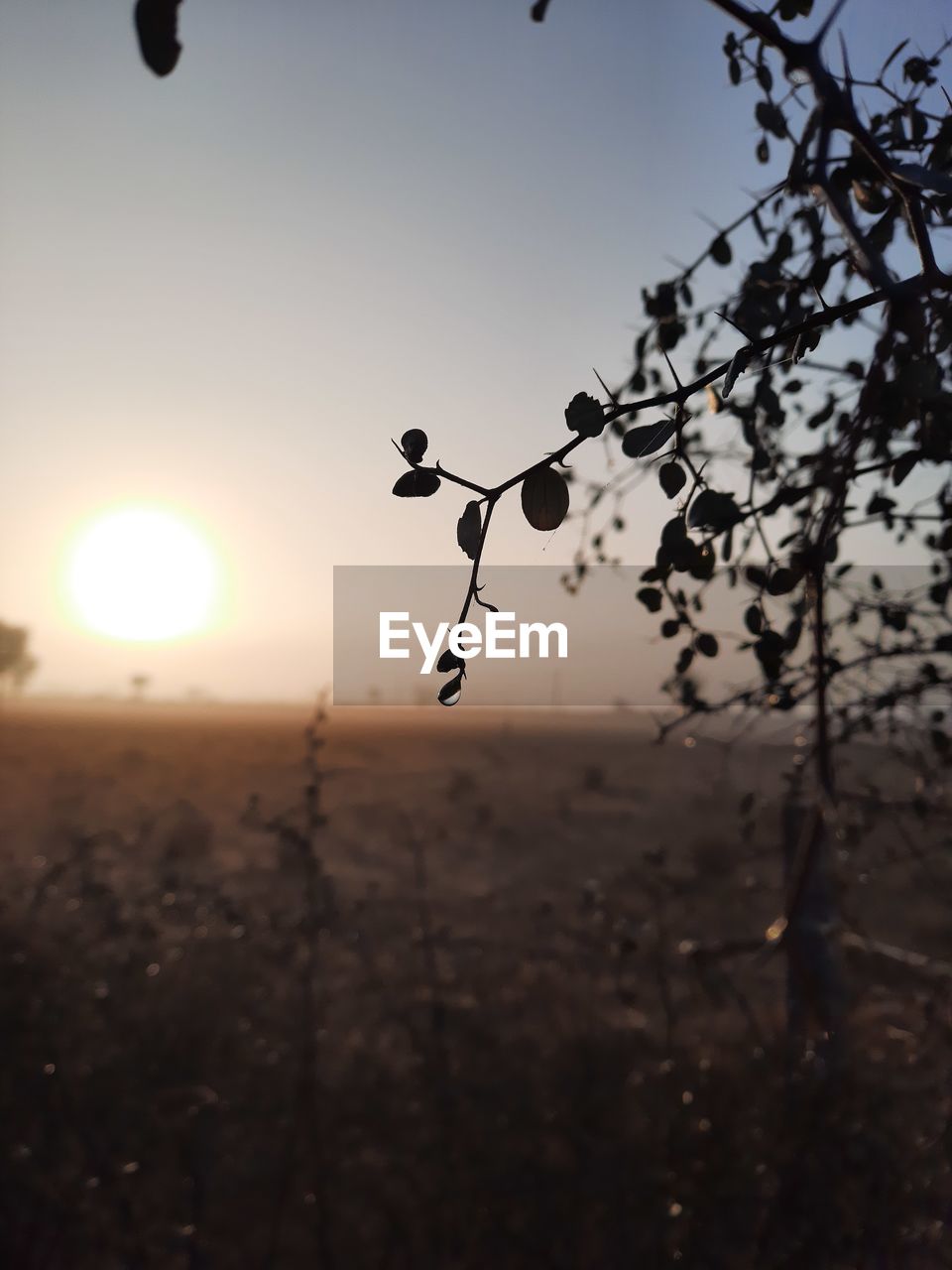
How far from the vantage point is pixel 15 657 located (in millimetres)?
58688

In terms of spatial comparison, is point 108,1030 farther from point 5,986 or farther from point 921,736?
point 921,736

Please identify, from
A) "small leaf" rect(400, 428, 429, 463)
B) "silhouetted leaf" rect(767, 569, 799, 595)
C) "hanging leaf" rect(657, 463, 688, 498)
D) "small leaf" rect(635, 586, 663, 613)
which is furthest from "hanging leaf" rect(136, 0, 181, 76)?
"small leaf" rect(635, 586, 663, 613)

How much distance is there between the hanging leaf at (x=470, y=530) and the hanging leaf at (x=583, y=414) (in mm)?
112

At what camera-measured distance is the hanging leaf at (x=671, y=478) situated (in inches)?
39.0

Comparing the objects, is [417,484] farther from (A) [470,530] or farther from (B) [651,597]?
(B) [651,597]

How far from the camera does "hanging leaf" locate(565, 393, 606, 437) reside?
0.81 metres

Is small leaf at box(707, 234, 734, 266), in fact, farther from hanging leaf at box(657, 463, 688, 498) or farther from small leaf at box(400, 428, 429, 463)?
small leaf at box(400, 428, 429, 463)

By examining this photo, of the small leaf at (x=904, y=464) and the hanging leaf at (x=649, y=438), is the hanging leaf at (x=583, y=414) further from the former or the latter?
the small leaf at (x=904, y=464)

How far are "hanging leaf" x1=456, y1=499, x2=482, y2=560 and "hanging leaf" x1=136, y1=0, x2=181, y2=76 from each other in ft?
1.31

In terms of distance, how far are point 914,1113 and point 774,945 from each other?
3.35m

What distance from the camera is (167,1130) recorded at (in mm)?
3730

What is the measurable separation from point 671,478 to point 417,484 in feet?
1.02

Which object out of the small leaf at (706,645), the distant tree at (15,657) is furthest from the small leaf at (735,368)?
the distant tree at (15,657)

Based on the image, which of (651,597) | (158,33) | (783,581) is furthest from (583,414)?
(651,597)
